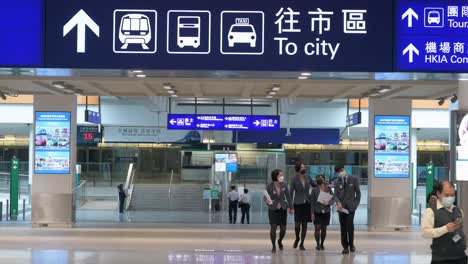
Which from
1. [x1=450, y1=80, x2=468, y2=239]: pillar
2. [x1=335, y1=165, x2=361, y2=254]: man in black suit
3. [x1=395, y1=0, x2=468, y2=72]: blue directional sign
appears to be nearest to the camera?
[x1=395, y1=0, x2=468, y2=72]: blue directional sign

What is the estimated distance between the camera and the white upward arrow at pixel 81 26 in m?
7.88

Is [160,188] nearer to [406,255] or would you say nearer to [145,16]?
[406,255]

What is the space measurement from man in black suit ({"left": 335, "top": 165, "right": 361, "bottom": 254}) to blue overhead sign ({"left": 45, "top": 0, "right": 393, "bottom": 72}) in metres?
4.89

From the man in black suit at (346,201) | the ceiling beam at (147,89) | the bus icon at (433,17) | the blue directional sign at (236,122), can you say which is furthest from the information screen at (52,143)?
the bus icon at (433,17)

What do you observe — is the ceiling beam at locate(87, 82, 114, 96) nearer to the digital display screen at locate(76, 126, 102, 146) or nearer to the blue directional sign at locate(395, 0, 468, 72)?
the blue directional sign at locate(395, 0, 468, 72)

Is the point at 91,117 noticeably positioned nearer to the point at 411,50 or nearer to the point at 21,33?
the point at 21,33

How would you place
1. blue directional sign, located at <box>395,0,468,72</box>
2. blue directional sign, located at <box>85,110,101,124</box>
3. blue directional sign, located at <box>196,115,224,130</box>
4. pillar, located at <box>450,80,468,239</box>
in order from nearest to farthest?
blue directional sign, located at <box>395,0,468,72</box> → pillar, located at <box>450,80,468,239</box> → blue directional sign, located at <box>85,110,101,124</box> → blue directional sign, located at <box>196,115,224,130</box>

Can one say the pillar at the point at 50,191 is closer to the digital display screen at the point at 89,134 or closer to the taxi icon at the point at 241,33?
the digital display screen at the point at 89,134

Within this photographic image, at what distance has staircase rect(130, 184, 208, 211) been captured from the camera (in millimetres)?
31919

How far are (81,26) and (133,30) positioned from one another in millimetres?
614

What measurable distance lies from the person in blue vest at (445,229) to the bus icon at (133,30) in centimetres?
367

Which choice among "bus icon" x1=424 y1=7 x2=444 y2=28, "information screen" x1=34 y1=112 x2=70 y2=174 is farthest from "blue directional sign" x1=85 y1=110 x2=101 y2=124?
"bus icon" x1=424 y1=7 x2=444 y2=28

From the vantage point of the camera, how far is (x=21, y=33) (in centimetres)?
778

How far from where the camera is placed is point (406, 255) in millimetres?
12391
